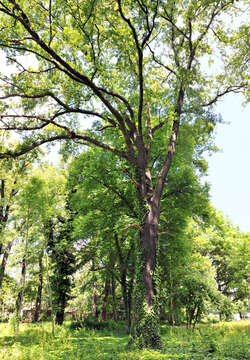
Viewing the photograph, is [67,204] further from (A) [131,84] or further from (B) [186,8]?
(B) [186,8]

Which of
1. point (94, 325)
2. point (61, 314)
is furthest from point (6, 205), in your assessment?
point (94, 325)

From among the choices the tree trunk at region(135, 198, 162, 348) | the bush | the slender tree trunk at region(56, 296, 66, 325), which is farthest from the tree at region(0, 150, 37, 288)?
the tree trunk at region(135, 198, 162, 348)

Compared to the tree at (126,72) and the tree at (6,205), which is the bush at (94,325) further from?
the tree at (126,72)

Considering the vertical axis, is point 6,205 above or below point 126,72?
below

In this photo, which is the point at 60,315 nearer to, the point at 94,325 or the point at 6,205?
the point at 94,325

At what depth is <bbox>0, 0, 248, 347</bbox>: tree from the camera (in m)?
7.00

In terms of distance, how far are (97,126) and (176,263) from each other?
8.46m

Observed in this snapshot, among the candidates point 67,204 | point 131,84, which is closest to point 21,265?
point 67,204

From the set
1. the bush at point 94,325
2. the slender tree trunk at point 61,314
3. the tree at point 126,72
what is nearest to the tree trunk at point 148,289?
the tree at point 126,72

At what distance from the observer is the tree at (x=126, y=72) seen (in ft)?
23.0

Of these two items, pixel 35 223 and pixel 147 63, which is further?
pixel 35 223

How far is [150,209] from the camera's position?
27.6ft

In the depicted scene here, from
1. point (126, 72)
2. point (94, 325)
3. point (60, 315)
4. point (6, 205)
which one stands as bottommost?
A: point (94, 325)

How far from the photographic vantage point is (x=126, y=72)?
933 centimetres
